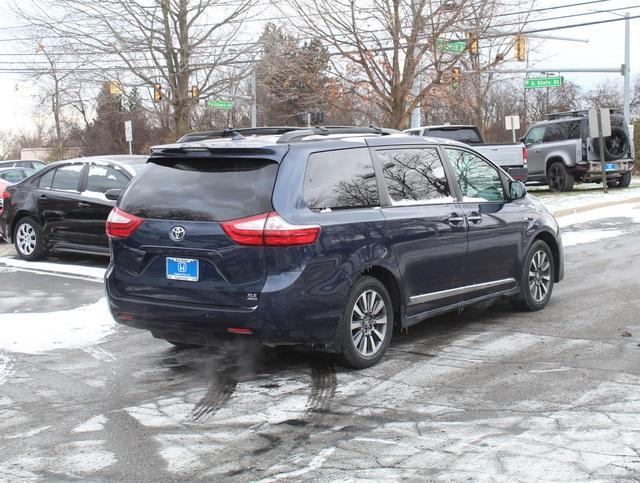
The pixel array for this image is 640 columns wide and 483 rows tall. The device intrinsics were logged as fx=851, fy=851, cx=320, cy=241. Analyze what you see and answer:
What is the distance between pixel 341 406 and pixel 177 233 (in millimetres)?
1698

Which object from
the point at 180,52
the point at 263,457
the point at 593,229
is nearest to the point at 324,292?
the point at 263,457

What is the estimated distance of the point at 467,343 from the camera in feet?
23.4

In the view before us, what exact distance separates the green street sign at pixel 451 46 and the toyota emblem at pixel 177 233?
14.9 m

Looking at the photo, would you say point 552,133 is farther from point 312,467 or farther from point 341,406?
point 312,467

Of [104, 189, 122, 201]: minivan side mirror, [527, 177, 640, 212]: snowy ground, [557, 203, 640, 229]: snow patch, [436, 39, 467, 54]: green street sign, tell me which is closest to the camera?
[104, 189, 122, 201]: minivan side mirror

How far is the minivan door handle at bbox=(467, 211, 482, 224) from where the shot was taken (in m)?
7.33

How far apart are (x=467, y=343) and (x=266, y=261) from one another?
2.25 m

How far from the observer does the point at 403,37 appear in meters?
19.7

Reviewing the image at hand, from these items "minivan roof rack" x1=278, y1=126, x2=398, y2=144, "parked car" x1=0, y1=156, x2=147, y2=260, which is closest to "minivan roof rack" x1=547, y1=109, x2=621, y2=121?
"parked car" x1=0, y1=156, x2=147, y2=260

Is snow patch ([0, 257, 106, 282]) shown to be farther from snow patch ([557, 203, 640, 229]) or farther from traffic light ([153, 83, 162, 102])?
traffic light ([153, 83, 162, 102])

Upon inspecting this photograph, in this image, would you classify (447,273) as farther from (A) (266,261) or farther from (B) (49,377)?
(B) (49,377)

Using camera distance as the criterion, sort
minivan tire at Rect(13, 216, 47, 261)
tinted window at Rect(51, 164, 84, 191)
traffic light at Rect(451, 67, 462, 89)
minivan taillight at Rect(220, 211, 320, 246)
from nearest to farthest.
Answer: minivan taillight at Rect(220, 211, 320, 246) < tinted window at Rect(51, 164, 84, 191) < minivan tire at Rect(13, 216, 47, 261) < traffic light at Rect(451, 67, 462, 89)

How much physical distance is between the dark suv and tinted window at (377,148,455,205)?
0.04ft

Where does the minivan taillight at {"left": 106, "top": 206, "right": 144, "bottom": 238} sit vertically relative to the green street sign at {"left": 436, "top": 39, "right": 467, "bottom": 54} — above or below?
below
